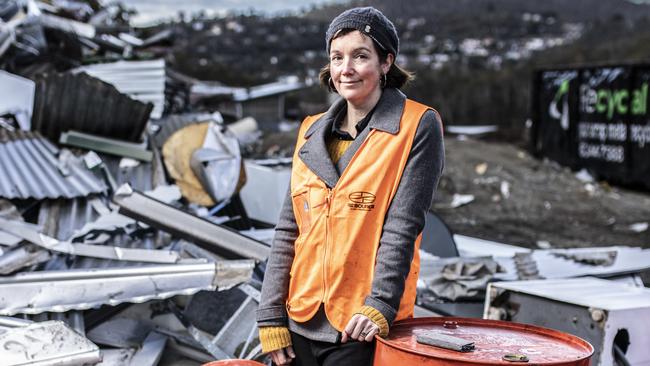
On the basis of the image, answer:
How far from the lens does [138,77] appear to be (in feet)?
22.6

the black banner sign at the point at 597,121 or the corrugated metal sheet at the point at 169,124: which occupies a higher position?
the corrugated metal sheet at the point at 169,124

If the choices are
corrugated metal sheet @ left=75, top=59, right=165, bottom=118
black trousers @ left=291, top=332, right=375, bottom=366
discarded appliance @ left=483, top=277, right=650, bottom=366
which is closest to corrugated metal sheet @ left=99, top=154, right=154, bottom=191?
corrugated metal sheet @ left=75, top=59, right=165, bottom=118

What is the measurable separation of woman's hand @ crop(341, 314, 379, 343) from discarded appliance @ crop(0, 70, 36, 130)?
4165 millimetres

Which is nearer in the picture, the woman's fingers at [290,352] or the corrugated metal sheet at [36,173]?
the woman's fingers at [290,352]

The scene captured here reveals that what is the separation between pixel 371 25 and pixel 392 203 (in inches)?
18.5

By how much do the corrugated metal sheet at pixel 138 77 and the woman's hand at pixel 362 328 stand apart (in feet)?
16.4

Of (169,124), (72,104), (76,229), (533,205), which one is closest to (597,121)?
(533,205)

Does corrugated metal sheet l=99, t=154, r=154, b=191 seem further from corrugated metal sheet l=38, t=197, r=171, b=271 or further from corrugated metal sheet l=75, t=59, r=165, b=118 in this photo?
corrugated metal sheet l=75, t=59, r=165, b=118

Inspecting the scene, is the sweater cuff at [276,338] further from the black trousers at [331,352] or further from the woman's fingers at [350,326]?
the woman's fingers at [350,326]

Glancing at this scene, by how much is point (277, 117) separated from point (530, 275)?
37.7 feet

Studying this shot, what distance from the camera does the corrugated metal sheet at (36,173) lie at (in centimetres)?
453

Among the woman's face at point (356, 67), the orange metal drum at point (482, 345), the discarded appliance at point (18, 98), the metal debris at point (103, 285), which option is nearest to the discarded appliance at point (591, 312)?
the orange metal drum at point (482, 345)

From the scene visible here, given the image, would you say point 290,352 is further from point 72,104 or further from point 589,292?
point 72,104

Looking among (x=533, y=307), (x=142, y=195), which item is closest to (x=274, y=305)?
(x=533, y=307)
